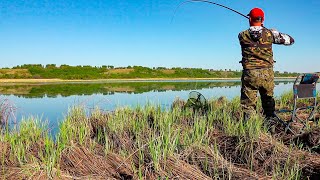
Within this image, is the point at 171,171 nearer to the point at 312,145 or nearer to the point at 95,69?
the point at 312,145

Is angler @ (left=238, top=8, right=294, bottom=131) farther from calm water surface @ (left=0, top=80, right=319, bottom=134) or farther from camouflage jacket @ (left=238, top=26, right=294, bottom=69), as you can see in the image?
calm water surface @ (left=0, top=80, right=319, bottom=134)

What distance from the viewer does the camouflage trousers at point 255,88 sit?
5570 millimetres

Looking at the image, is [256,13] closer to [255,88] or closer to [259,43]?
[259,43]

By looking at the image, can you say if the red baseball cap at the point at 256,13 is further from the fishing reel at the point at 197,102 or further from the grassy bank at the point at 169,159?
the fishing reel at the point at 197,102

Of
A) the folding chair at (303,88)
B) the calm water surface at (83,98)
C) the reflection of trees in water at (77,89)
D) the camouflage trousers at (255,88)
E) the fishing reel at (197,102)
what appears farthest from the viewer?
the reflection of trees in water at (77,89)

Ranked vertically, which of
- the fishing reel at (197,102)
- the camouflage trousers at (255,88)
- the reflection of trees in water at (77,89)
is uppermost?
the camouflage trousers at (255,88)

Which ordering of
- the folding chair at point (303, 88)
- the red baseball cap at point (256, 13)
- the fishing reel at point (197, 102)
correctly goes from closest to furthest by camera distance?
the folding chair at point (303, 88)
the red baseball cap at point (256, 13)
the fishing reel at point (197, 102)

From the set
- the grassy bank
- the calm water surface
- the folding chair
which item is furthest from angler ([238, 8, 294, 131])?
the calm water surface

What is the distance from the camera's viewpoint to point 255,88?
5641 millimetres

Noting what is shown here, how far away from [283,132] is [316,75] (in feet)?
2.97

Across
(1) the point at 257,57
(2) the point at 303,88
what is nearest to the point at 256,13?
(1) the point at 257,57

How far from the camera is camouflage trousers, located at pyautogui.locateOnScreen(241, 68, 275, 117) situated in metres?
5.57

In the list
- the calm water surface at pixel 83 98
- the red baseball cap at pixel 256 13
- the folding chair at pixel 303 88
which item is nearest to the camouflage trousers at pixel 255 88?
the folding chair at pixel 303 88

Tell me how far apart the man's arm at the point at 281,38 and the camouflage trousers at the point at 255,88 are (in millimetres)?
460
